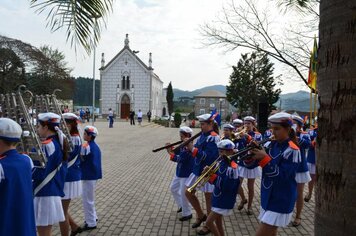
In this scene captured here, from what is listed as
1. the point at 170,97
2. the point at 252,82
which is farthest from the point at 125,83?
the point at 170,97

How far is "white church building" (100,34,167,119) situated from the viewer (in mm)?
63250

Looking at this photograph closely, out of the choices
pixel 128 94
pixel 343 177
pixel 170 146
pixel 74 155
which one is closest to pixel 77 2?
pixel 343 177

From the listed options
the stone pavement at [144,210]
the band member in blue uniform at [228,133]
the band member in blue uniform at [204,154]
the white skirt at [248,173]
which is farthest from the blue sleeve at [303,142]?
the band member in blue uniform at [204,154]

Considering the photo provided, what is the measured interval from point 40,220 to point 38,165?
739mm

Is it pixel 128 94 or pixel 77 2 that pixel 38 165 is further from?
pixel 128 94

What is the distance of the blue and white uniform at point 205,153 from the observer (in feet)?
20.7

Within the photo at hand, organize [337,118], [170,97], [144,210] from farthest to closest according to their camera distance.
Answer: [170,97], [144,210], [337,118]

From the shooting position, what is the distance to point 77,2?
2812 mm

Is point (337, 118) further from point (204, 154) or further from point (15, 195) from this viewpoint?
point (204, 154)

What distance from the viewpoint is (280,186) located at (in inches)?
166

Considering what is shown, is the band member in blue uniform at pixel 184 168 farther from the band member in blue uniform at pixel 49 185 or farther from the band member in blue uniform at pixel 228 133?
the band member in blue uniform at pixel 49 185

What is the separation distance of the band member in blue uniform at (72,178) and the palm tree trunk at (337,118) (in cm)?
437

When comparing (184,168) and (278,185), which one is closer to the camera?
(278,185)

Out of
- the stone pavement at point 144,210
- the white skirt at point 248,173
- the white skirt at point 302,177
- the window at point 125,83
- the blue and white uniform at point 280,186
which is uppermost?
the window at point 125,83
